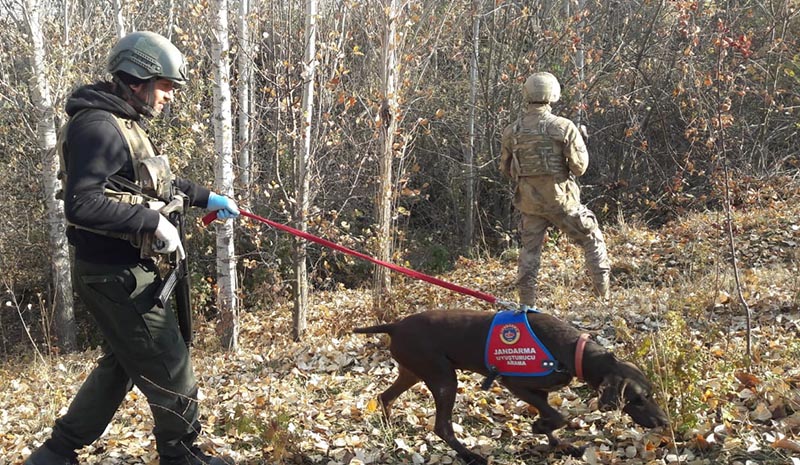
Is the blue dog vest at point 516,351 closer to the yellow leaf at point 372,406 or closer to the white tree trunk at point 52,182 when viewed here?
the yellow leaf at point 372,406

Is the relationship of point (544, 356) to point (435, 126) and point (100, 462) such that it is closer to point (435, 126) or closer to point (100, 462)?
point (100, 462)

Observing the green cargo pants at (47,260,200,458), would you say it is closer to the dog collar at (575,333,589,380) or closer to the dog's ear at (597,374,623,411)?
the dog collar at (575,333,589,380)

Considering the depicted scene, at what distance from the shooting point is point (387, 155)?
726cm

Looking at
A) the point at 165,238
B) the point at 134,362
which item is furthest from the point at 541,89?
the point at 134,362

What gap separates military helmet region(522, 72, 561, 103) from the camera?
20.6ft

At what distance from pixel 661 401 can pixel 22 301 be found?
11.0 meters

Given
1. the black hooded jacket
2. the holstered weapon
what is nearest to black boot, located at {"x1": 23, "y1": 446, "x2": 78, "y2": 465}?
the holstered weapon

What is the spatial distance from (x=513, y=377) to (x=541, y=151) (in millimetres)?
3179

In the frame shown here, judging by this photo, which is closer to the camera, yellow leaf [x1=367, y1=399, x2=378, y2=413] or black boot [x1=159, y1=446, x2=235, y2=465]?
black boot [x1=159, y1=446, x2=235, y2=465]

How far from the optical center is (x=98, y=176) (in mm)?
3105

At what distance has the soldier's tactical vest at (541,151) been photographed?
6.32 metres

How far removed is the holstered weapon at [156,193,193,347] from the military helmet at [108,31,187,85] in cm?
69

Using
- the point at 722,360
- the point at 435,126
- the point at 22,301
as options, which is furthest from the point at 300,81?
the point at 22,301

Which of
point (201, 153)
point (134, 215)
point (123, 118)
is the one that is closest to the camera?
point (134, 215)
